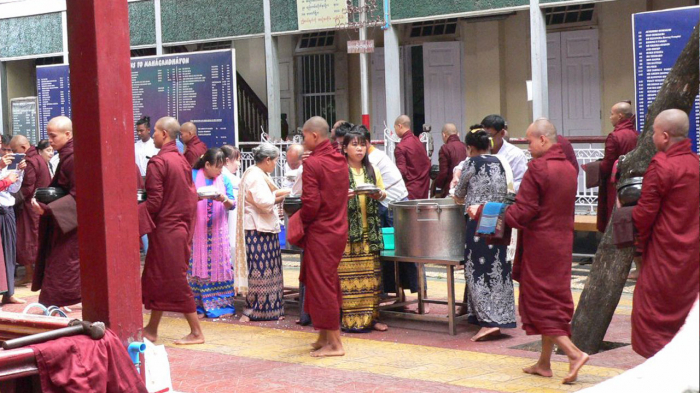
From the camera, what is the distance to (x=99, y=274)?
17.8 feet

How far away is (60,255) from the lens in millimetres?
8125

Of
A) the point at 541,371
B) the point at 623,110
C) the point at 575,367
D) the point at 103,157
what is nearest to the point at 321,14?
the point at 623,110

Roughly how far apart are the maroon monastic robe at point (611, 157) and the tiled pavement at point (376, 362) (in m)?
1.71

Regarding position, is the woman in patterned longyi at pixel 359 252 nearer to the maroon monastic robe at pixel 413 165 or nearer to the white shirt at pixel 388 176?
the white shirt at pixel 388 176

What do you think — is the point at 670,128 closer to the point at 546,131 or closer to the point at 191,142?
the point at 546,131

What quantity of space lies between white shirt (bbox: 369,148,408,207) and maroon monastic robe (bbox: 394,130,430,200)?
2867 mm

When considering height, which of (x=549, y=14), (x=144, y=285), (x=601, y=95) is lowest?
(x=144, y=285)

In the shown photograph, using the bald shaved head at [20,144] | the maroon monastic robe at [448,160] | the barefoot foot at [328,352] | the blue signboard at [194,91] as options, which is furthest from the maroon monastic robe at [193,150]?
the barefoot foot at [328,352]

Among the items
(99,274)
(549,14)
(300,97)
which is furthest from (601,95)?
(99,274)

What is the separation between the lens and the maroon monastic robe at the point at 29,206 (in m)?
12.2

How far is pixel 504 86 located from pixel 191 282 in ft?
33.8

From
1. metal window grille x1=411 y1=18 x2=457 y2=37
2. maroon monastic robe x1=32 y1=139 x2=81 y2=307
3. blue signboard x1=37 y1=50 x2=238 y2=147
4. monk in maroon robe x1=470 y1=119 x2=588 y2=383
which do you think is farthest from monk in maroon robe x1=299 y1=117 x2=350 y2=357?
metal window grille x1=411 y1=18 x2=457 y2=37

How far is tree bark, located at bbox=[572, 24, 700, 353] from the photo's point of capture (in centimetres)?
740

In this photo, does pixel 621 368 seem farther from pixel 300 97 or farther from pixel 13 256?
pixel 300 97
